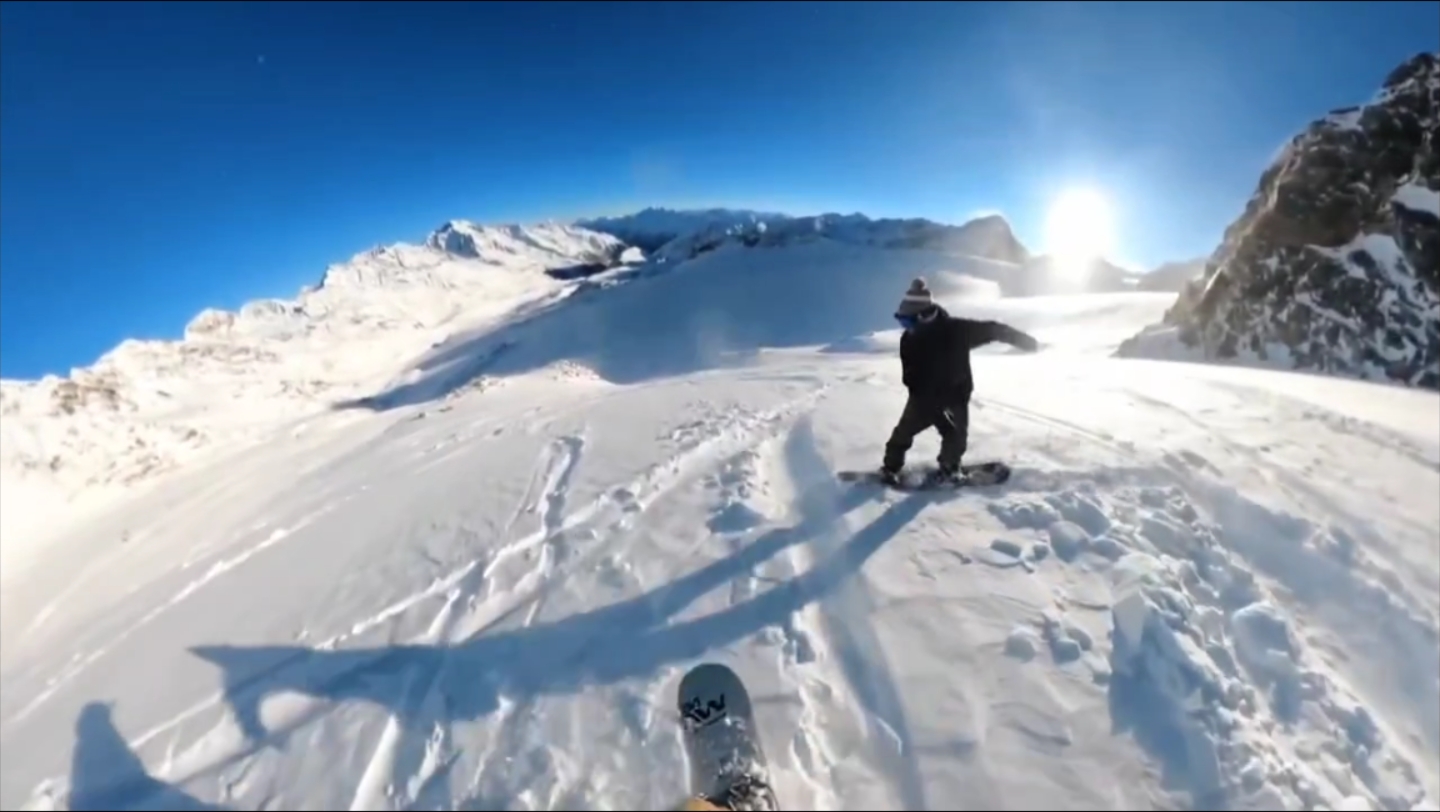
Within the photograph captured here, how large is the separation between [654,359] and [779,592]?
133 ft

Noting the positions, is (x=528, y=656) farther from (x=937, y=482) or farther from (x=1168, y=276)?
(x=1168, y=276)

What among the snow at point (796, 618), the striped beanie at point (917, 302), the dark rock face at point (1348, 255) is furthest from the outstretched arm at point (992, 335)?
the dark rock face at point (1348, 255)

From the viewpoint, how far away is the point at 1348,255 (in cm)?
2034

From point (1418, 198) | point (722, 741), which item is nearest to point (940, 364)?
point (722, 741)

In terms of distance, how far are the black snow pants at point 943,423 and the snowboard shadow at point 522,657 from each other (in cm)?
172

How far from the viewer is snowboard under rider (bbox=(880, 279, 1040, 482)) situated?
8141mm

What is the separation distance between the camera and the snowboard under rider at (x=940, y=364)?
26.7 feet

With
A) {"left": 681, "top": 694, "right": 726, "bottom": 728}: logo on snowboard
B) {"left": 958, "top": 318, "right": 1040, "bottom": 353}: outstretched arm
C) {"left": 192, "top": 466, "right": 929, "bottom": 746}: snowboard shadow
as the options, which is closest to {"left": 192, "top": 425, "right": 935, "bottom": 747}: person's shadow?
{"left": 192, "top": 466, "right": 929, "bottom": 746}: snowboard shadow

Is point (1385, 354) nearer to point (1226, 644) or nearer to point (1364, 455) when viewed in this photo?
point (1364, 455)

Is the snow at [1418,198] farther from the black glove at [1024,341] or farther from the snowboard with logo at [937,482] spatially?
the snowboard with logo at [937,482]

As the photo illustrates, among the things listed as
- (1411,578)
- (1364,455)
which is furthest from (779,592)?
(1364,455)

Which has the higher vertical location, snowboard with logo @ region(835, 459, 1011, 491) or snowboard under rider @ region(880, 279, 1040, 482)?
snowboard under rider @ region(880, 279, 1040, 482)

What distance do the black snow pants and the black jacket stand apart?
0.24 ft

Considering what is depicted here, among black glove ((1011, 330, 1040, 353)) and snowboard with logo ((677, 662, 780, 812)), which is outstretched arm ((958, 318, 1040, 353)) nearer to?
black glove ((1011, 330, 1040, 353))
